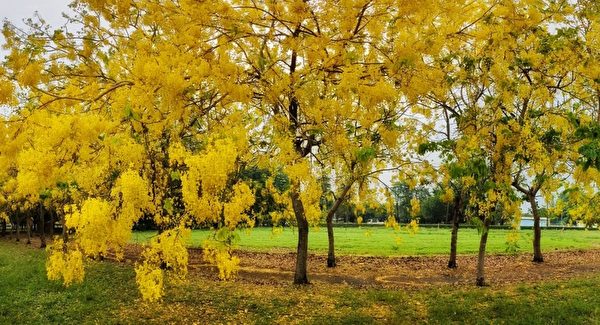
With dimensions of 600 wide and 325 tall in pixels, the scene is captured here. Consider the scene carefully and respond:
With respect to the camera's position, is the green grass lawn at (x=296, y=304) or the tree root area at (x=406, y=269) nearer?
the green grass lawn at (x=296, y=304)

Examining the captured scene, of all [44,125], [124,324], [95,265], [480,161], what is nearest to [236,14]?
[44,125]

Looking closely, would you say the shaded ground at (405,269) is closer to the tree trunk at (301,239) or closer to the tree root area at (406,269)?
the tree root area at (406,269)

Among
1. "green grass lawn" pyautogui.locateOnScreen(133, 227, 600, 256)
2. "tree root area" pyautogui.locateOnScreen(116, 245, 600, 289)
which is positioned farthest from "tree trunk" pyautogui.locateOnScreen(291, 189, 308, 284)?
"green grass lawn" pyautogui.locateOnScreen(133, 227, 600, 256)

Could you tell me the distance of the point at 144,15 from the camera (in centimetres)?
639

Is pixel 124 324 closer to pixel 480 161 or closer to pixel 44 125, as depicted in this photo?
pixel 44 125

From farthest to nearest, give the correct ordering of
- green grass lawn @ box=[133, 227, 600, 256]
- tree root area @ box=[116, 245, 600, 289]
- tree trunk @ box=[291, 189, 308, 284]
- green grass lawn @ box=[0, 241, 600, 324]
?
green grass lawn @ box=[133, 227, 600, 256]
tree root area @ box=[116, 245, 600, 289]
tree trunk @ box=[291, 189, 308, 284]
green grass lawn @ box=[0, 241, 600, 324]

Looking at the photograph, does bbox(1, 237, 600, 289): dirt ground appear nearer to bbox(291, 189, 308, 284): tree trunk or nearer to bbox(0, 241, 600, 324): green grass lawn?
bbox(291, 189, 308, 284): tree trunk

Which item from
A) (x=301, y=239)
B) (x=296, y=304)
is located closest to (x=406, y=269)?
(x=301, y=239)

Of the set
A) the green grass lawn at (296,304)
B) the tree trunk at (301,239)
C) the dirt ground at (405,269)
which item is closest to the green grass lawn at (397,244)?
the dirt ground at (405,269)

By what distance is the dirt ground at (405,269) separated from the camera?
50.3 feet

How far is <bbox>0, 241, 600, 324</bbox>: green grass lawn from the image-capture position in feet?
32.9

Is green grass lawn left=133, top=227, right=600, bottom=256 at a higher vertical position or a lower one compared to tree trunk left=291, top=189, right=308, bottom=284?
lower

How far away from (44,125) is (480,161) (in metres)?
5.04

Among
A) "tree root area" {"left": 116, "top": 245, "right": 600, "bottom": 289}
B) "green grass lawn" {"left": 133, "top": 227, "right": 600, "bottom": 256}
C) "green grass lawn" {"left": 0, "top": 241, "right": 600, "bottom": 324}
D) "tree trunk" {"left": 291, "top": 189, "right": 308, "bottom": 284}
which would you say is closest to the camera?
"green grass lawn" {"left": 0, "top": 241, "right": 600, "bottom": 324}
